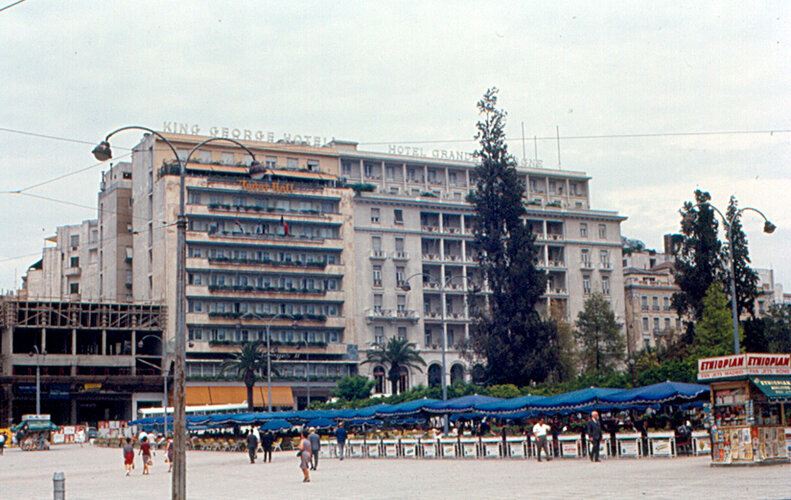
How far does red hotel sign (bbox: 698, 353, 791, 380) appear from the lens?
2600 cm

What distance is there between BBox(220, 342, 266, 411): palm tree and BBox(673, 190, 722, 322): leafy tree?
35.6 m

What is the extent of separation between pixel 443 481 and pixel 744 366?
852 centimetres

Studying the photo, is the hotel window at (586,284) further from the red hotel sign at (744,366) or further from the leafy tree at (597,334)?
the red hotel sign at (744,366)

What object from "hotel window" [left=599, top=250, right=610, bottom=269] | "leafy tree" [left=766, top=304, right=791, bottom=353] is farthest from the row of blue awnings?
"hotel window" [left=599, top=250, right=610, bottom=269]

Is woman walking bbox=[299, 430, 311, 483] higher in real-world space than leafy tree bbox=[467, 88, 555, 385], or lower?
lower

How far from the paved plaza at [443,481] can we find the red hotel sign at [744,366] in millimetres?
2439

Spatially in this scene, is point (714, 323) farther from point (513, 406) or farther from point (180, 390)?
point (180, 390)

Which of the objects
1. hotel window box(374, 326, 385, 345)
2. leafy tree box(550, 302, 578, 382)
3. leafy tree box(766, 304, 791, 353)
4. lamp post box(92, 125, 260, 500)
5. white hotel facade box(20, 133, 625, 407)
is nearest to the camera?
lamp post box(92, 125, 260, 500)

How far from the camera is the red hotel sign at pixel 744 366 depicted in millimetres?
26000

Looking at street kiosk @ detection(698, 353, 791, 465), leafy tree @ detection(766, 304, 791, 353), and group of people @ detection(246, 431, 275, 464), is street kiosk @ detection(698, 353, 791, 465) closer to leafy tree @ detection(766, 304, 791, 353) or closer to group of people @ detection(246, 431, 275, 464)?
group of people @ detection(246, 431, 275, 464)

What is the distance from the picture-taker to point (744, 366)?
85.1 ft

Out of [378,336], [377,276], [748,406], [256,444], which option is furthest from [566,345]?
[748,406]

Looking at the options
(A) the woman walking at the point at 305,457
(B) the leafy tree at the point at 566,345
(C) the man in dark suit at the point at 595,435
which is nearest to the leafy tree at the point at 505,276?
(B) the leafy tree at the point at 566,345

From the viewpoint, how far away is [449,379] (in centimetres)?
10400
